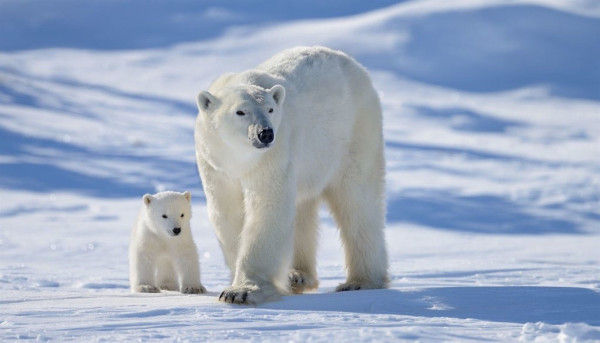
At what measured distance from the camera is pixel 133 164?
16016mm

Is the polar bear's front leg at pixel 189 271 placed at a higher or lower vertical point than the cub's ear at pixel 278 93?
lower

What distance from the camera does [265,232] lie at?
195 inches

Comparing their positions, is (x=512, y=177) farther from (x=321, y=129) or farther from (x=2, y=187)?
(x=321, y=129)

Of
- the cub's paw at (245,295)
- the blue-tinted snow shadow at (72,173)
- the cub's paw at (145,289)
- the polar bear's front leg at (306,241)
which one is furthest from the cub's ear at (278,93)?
the blue-tinted snow shadow at (72,173)

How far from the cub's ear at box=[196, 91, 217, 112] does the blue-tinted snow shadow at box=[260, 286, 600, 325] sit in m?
1.10

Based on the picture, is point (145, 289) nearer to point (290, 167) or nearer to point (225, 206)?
point (225, 206)

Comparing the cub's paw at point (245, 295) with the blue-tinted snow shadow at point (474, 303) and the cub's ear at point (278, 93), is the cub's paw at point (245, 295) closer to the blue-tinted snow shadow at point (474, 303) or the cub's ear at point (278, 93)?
the blue-tinted snow shadow at point (474, 303)

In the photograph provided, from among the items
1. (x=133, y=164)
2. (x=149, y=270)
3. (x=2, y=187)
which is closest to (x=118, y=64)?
(x=133, y=164)

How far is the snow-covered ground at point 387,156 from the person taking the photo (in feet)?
14.5

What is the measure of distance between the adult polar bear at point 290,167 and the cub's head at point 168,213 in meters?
0.76

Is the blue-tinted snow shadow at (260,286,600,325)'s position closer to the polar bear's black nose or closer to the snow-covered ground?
the snow-covered ground

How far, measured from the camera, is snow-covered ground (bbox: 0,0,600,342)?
14.5 ft

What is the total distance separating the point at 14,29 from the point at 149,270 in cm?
2459

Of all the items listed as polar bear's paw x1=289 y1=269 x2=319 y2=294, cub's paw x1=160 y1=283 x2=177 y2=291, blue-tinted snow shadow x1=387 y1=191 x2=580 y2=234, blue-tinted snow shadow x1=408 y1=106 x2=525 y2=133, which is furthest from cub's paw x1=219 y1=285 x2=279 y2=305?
blue-tinted snow shadow x1=408 y1=106 x2=525 y2=133
